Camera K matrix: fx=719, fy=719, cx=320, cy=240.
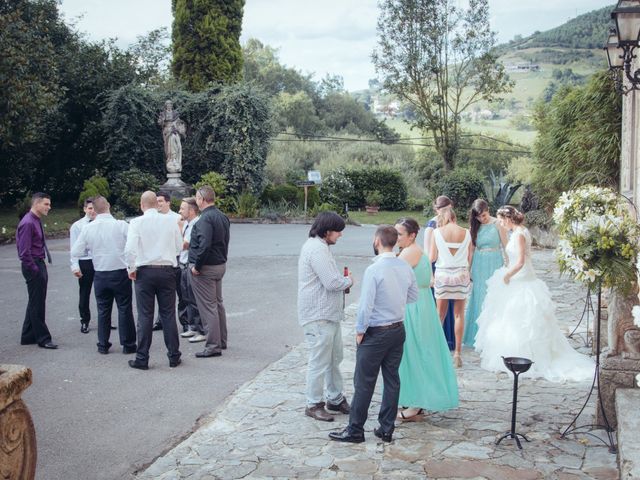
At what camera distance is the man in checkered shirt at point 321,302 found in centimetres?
632

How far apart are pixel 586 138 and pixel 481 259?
5.54 metres

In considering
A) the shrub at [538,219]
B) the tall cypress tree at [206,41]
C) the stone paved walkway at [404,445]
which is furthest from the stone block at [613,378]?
the tall cypress tree at [206,41]

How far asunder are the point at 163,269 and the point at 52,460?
2.97m

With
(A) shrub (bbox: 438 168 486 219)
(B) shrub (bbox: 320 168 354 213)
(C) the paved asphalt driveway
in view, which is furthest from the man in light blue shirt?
(B) shrub (bbox: 320 168 354 213)

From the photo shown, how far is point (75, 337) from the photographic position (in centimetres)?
973

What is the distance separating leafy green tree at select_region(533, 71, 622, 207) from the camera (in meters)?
12.9

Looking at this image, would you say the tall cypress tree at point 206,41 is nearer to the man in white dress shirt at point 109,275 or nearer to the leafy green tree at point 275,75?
the man in white dress shirt at point 109,275

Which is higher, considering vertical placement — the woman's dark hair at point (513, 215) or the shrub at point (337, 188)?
the shrub at point (337, 188)

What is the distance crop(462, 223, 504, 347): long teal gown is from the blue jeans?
3.10 metres

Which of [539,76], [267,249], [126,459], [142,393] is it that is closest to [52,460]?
[126,459]

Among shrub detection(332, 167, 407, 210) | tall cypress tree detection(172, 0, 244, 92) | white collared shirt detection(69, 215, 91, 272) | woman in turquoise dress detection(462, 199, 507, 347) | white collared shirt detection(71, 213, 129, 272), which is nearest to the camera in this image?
white collared shirt detection(71, 213, 129, 272)

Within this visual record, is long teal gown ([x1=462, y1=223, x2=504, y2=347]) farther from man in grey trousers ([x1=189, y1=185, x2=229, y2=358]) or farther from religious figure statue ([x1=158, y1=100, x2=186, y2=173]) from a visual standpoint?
religious figure statue ([x1=158, y1=100, x2=186, y2=173])

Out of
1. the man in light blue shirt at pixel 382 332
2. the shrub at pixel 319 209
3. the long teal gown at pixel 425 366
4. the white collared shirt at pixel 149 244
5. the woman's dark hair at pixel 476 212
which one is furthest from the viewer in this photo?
the shrub at pixel 319 209

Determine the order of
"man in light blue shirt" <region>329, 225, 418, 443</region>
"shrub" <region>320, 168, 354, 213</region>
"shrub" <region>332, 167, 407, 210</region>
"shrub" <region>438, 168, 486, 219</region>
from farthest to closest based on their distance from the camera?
1. "shrub" <region>332, 167, 407, 210</region>
2. "shrub" <region>320, 168, 354, 213</region>
3. "shrub" <region>438, 168, 486, 219</region>
4. "man in light blue shirt" <region>329, 225, 418, 443</region>
